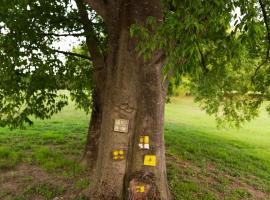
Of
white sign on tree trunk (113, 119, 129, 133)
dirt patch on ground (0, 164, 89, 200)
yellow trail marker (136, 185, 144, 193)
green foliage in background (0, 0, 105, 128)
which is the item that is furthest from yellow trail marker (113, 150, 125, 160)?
green foliage in background (0, 0, 105, 128)

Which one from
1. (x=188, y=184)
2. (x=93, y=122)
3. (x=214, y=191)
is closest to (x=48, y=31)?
(x=93, y=122)

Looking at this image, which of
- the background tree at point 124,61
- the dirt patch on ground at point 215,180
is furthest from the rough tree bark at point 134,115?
the dirt patch on ground at point 215,180

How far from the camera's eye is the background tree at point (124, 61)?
3807 millimetres

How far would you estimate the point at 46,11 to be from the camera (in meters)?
7.96

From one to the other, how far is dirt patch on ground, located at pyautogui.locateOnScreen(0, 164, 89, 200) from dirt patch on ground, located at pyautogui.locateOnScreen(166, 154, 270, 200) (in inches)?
103

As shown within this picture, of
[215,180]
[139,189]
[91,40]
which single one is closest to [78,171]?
[139,189]

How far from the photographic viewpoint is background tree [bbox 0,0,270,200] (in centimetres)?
381

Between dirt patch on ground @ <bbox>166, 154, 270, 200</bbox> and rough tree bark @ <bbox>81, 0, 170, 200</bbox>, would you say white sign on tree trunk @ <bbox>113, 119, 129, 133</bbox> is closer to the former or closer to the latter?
rough tree bark @ <bbox>81, 0, 170, 200</bbox>

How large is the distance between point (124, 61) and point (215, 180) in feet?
13.3

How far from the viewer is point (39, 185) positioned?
6.67 meters

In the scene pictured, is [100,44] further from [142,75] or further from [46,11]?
[142,75]

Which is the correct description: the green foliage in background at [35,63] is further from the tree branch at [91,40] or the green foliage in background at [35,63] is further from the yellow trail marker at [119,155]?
the yellow trail marker at [119,155]

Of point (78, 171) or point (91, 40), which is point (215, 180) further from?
point (91, 40)

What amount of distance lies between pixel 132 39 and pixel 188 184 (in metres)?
3.39
